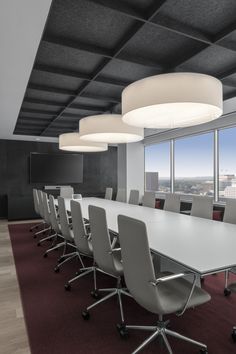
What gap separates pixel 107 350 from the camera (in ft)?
6.40

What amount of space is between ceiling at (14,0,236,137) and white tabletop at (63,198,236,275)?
1.92 metres

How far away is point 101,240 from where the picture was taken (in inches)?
91.9

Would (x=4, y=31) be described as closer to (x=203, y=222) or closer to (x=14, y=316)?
(x=14, y=316)

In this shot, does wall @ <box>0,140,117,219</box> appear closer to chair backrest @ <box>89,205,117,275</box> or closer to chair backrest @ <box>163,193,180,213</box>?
chair backrest @ <box>163,193,180,213</box>

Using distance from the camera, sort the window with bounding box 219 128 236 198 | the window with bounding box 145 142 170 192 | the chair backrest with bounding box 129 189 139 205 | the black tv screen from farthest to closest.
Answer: the black tv screen
the window with bounding box 145 142 170 192
the window with bounding box 219 128 236 198
the chair backrest with bounding box 129 189 139 205

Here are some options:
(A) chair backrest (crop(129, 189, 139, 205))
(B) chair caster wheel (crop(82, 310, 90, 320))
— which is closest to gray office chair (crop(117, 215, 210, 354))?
(B) chair caster wheel (crop(82, 310, 90, 320))

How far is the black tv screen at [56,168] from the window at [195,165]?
12.1 feet

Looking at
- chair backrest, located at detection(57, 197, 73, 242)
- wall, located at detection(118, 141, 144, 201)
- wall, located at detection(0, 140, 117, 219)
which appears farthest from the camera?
wall, located at detection(118, 141, 144, 201)

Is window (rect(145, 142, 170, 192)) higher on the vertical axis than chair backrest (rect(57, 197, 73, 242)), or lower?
higher

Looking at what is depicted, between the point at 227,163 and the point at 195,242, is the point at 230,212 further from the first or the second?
the point at 227,163

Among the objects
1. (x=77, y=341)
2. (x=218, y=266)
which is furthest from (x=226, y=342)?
(x=77, y=341)

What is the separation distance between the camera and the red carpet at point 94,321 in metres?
1.99

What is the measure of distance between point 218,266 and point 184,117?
1787 mm

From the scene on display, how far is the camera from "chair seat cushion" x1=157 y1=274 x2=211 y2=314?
1.67 meters
